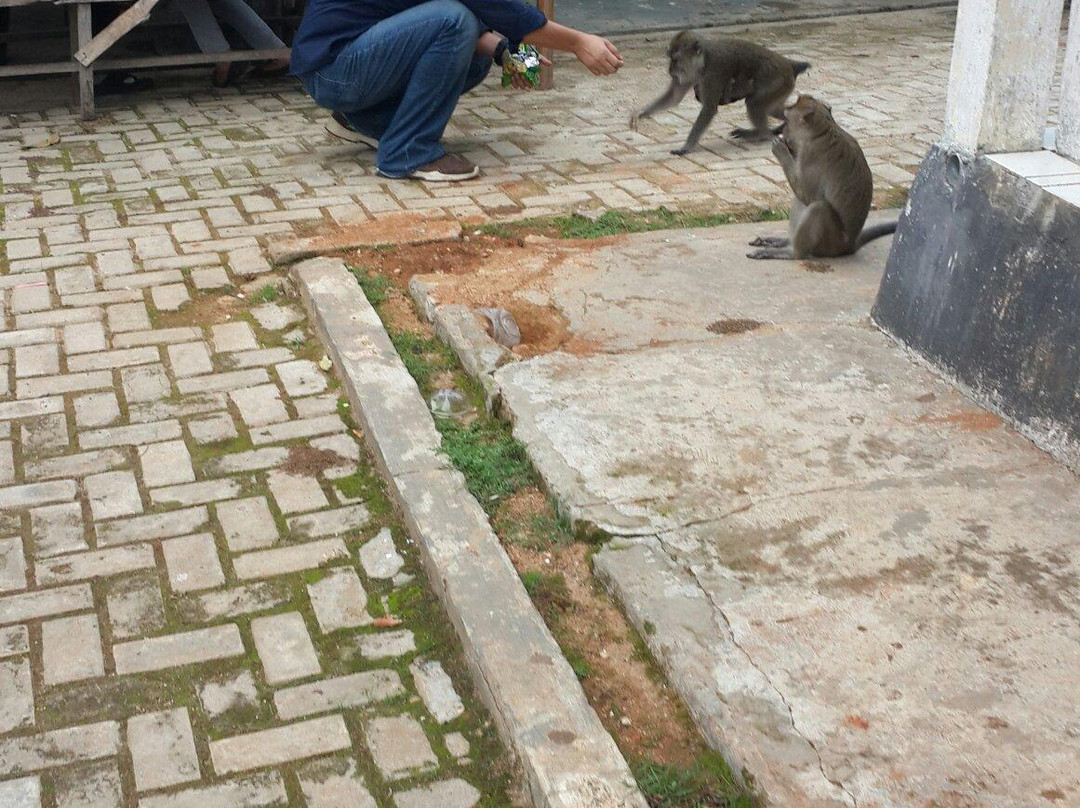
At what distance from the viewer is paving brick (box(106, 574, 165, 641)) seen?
2.98m

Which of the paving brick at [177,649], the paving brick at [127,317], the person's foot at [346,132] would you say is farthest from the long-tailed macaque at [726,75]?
the paving brick at [177,649]

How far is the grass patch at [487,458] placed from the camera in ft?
11.4

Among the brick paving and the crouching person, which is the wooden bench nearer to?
the brick paving

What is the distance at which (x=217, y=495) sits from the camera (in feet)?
11.6

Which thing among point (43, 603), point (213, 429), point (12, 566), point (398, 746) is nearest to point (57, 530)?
point (12, 566)

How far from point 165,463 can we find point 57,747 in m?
1.22

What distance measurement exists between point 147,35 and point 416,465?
678 centimetres

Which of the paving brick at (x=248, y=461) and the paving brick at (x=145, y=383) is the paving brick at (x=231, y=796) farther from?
the paving brick at (x=145, y=383)

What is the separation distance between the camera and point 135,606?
10.0ft

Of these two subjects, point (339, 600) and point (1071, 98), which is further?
point (1071, 98)

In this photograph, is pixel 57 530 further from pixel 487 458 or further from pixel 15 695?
pixel 487 458

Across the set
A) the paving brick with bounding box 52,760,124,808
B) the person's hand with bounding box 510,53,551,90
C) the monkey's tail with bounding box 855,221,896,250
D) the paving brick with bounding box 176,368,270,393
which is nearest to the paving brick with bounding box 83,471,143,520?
the paving brick with bounding box 176,368,270,393

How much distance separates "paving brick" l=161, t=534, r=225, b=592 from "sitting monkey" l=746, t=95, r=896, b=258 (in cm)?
264

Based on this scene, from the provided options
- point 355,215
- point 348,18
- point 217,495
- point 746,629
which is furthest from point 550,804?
point 348,18
